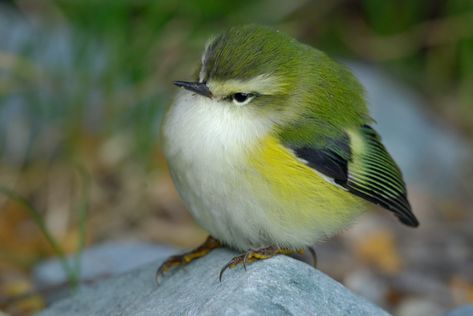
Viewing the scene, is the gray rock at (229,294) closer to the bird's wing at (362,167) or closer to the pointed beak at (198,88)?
the bird's wing at (362,167)

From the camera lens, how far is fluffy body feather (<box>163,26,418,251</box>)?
132 inches

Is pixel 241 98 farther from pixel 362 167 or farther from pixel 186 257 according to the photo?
pixel 186 257

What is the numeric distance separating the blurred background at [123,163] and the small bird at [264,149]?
1367mm

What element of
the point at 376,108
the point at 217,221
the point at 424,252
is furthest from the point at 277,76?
the point at 376,108

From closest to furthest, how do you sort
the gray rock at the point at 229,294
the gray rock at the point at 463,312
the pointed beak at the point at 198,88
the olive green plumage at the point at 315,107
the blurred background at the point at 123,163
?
1. the gray rock at the point at 229,294
2. the pointed beak at the point at 198,88
3. the olive green plumage at the point at 315,107
4. the gray rock at the point at 463,312
5. the blurred background at the point at 123,163

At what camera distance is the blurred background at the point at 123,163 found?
520cm

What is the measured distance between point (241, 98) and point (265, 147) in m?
0.21

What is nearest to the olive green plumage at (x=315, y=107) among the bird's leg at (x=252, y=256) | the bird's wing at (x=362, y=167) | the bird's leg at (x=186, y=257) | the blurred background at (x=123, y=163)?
the bird's wing at (x=362, y=167)

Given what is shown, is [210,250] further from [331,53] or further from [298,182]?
[331,53]

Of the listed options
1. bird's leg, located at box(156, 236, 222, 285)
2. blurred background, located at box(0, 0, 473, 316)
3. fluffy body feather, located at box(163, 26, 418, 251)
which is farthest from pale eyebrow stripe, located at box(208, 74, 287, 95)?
blurred background, located at box(0, 0, 473, 316)

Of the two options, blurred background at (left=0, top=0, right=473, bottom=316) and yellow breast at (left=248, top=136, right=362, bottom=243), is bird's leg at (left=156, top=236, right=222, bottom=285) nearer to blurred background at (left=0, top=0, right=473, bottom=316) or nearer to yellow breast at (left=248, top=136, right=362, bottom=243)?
yellow breast at (left=248, top=136, right=362, bottom=243)

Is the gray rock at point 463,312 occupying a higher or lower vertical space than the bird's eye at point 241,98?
lower

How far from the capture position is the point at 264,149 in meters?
3.37

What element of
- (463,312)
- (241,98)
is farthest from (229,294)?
(463,312)
